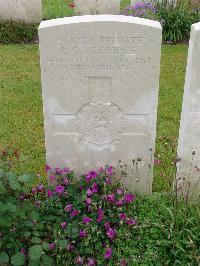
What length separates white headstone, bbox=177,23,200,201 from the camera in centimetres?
357

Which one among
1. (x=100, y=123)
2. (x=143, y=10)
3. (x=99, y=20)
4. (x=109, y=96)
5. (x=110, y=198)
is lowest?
(x=110, y=198)

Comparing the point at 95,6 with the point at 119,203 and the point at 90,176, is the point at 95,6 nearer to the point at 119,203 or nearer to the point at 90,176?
the point at 90,176

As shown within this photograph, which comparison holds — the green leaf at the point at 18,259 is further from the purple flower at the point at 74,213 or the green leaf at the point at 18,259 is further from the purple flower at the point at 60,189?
the purple flower at the point at 60,189

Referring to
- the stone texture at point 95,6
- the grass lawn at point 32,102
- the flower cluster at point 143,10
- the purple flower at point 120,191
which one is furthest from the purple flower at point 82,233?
the stone texture at point 95,6

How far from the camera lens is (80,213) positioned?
12.5ft

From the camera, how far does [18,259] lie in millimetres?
3229

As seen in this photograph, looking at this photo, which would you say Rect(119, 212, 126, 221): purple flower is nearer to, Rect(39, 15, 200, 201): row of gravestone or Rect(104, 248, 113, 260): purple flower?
Rect(104, 248, 113, 260): purple flower

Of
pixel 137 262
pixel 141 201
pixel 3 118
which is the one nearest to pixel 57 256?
pixel 137 262

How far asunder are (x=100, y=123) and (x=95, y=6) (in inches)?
227

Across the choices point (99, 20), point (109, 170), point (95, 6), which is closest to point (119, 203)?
point (109, 170)

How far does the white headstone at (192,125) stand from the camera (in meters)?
3.57

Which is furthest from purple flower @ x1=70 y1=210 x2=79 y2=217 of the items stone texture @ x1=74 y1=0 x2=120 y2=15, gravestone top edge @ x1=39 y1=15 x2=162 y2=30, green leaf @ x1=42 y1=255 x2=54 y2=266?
stone texture @ x1=74 y1=0 x2=120 y2=15

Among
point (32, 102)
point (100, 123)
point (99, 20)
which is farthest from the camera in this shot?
point (32, 102)

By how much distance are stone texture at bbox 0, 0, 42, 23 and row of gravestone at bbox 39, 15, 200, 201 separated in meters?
5.60
